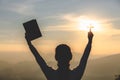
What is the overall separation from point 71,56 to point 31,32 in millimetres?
878

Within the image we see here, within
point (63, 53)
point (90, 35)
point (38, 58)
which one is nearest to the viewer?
point (63, 53)

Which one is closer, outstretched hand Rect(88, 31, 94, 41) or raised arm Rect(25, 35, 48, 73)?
raised arm Rect(25, 35, 48, 73)

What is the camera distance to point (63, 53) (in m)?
4.01

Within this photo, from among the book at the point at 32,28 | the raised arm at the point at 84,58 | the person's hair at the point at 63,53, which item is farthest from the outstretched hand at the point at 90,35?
the book at the point at 32,28

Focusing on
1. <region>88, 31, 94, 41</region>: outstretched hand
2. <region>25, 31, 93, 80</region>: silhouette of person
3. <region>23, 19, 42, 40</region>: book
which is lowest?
<region>25, 31, 93, 80</region>: silhouette of person

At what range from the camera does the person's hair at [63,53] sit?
4.00 m

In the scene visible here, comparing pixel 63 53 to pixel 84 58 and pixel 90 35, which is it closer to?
pixel 84 58

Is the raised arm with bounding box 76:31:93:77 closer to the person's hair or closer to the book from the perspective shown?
the person's hair

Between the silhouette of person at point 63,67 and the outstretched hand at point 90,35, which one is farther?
the outstretched hand at point 90,35

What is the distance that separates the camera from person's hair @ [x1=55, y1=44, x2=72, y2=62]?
3998 mm

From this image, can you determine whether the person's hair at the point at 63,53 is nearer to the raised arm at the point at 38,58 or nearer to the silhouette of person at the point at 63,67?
the silhouette of person at the point at 63,67

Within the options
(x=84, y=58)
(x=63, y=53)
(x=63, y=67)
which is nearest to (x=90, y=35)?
(x=84, y=58)

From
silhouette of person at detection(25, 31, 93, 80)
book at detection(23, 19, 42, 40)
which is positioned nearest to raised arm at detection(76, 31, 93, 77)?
silhouette of person at detection(25, 31, 93, 80)

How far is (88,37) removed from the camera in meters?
4.47
